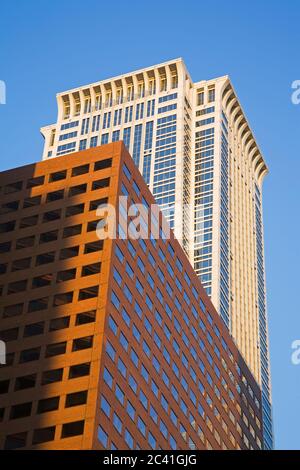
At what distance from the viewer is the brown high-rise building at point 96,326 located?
94.2m

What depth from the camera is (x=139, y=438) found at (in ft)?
327

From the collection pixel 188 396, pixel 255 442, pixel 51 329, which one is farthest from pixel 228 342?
pixel 51 329

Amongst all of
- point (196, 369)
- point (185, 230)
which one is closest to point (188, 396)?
point (196, 369)

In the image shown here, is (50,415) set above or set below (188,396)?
below

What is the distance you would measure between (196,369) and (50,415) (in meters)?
36.7

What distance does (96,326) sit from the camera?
98562mm

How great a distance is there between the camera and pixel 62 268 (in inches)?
4237

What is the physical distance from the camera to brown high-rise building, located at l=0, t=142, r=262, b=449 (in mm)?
94250

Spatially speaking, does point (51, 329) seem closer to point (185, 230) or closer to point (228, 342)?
point (228, 342)
